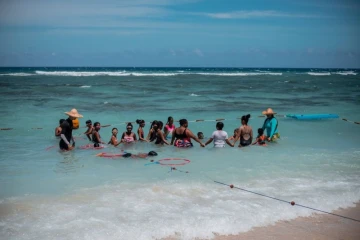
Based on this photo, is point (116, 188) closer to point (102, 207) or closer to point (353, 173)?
point (102, 207)

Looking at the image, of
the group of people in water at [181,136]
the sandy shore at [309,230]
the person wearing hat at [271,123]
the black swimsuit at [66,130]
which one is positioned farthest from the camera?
the person wearing hat at [271,123]

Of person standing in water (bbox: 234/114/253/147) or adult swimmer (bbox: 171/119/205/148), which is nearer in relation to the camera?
adult swimmer (bbox: 171/119/205/148)

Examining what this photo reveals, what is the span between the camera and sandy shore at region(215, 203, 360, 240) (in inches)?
240

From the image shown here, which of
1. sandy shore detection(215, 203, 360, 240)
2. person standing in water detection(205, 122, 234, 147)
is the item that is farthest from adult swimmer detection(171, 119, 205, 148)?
sandy shore detection(215, 203, 360, 240)

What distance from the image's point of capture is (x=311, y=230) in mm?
6328

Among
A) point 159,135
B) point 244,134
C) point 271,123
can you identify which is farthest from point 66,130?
point 271,123

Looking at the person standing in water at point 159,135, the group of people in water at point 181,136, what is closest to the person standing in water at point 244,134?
the group of people in water at point 181,136

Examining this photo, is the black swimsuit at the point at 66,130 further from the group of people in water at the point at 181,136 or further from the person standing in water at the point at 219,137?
the person standing in water at the point at 219,137

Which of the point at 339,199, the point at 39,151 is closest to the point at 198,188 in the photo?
the point at 339,199

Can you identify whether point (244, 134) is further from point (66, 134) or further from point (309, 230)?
point (309, 230)

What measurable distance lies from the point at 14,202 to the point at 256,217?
4.51m

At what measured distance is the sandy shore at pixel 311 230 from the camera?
240 inches

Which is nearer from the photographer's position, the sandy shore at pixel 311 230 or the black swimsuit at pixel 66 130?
the sandy shore at pixel 311 230

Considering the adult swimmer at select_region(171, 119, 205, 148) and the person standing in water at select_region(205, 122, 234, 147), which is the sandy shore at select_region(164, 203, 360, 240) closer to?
the person standing in water at select_region(205, 122, 234, 147)
